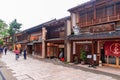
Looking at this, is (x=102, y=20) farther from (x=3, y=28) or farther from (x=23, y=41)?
(x=3, y=28)

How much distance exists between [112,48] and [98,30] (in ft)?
8.02

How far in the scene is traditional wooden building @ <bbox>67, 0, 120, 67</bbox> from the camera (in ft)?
56.5

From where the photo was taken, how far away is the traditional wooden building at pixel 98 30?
17219 millimetres

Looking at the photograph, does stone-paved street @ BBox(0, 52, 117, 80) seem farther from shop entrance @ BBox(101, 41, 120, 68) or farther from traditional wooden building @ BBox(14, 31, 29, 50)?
traditional wooden building @ BBox(14, 31, 29, 50)

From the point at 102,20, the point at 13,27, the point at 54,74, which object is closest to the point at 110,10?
the point at 102,20

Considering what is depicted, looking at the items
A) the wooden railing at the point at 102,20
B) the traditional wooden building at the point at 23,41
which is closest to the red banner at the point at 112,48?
the wooden railing at the point at 102,20

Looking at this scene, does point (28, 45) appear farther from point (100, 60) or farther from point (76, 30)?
point (100, 60)

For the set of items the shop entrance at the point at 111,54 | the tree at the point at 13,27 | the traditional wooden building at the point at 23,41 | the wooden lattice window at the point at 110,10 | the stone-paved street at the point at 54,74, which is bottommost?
the stone-paved street at the point at 54,74

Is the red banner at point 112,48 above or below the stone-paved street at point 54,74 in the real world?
above

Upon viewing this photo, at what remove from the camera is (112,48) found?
18.0m

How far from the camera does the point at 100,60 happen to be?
19.4 m

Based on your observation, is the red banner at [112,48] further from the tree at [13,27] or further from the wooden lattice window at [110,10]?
the tree at [13,27]

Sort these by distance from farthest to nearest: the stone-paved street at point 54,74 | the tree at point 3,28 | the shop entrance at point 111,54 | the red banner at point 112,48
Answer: the tree at point 3,28
the shop entrance at point 111,54
the red banner at point 112,48
the stone-paved street at point 54,74

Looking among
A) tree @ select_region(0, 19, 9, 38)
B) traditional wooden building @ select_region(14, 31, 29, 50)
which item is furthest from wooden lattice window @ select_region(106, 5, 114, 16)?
tree @ select_region(0, 19, 9, 38)
